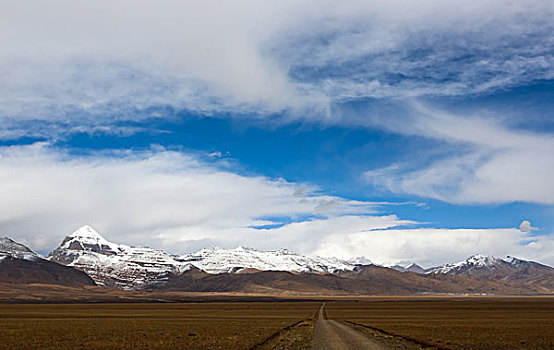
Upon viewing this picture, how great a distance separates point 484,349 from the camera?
36.1 metres

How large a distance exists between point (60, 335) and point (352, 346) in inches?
1140

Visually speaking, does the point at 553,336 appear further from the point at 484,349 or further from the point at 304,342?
the point at 304,342

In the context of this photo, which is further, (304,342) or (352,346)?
(304,342)

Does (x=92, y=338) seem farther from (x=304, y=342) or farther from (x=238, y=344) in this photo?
(x=304, y=342)

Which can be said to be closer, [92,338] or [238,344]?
[238,344]

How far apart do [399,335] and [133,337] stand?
→ 77.1 ft

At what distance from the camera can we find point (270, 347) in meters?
36.1

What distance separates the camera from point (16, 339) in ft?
147

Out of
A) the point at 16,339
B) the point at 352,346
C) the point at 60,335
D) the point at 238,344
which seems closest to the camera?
the point at 352,346

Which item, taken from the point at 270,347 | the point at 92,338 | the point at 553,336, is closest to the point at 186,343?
the point at 270,347

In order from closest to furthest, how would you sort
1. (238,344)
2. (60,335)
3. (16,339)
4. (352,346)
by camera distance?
1. (352,346)
2. (238,344)
3. (16,339)
4. (60,335)

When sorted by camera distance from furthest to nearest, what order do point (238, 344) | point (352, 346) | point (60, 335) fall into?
point (60, 335), point (238, 344), point (352, 346)

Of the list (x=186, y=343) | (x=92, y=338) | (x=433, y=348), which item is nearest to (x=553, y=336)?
(x=433, y=348)

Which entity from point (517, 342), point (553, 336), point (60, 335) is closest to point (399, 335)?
point (517, 342)
